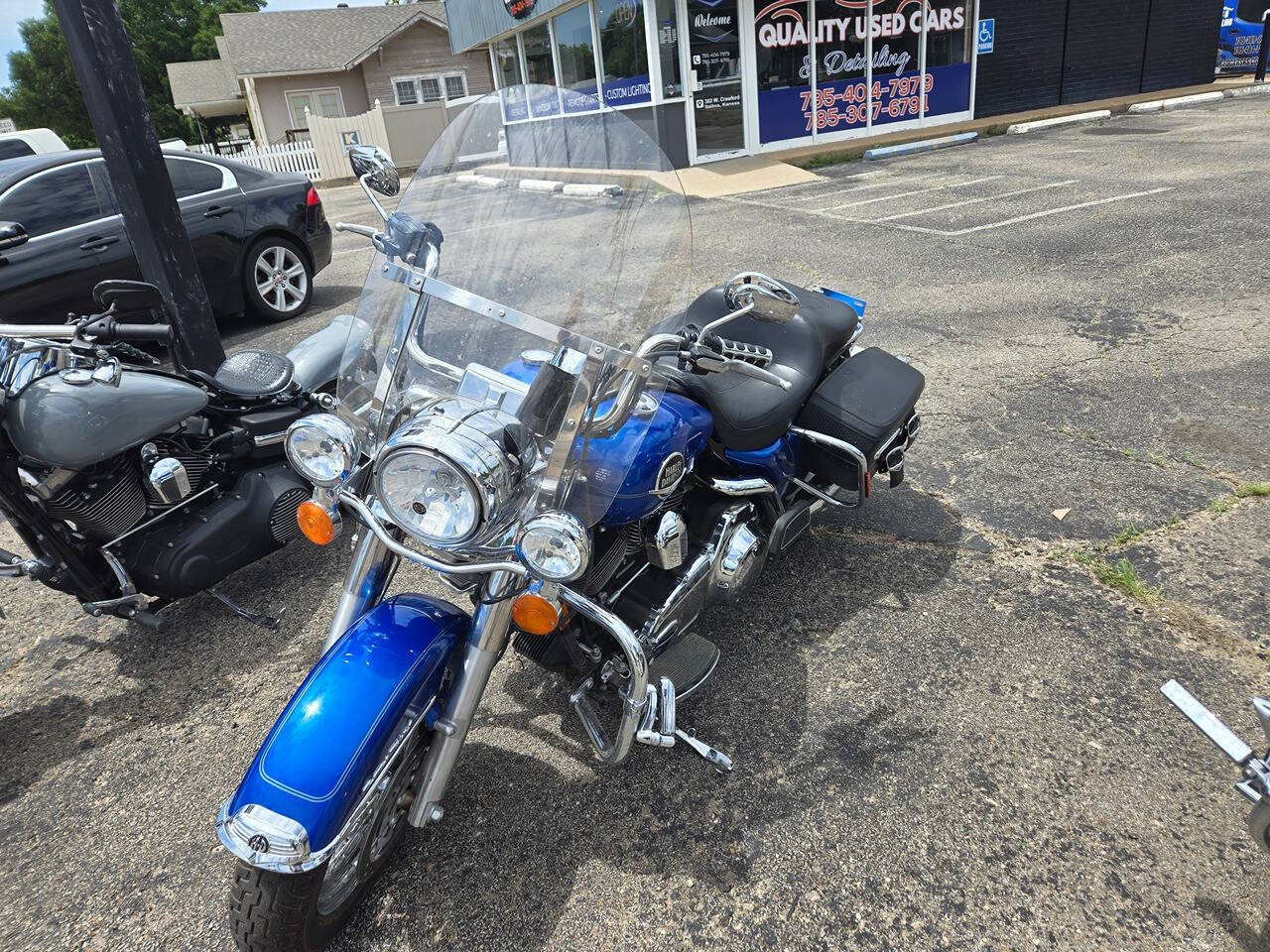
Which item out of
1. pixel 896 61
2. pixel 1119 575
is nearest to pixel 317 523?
pixel 1119 575

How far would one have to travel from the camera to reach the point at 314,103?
100ft

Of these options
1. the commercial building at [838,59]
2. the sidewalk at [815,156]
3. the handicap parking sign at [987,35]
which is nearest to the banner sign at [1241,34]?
the commercial building at [838,59]

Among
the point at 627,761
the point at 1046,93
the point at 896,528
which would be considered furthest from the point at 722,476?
the point at 1046,93

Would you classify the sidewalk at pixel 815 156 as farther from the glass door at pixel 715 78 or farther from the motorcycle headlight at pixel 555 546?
the motorcycle headlight at pixel 555 546

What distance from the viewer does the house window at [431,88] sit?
104 feet

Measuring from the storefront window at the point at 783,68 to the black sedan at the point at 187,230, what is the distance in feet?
30.7

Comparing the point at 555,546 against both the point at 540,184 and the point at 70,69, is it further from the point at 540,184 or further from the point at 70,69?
the point at 70,69

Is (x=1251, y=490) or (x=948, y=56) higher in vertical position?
(x=948, y=56)

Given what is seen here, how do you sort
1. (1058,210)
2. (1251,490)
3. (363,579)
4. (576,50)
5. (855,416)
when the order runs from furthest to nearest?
(576,50)
(1058,210)
(1251,490)
(855,416)
(363,579)

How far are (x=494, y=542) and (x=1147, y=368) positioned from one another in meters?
4.42

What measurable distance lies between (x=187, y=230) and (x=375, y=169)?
4653 mm

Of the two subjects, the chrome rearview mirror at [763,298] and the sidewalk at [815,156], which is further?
the sidewalk at [815,156]

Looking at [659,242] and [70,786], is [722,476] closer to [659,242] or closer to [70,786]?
[659,242]

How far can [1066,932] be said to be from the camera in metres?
1.96
